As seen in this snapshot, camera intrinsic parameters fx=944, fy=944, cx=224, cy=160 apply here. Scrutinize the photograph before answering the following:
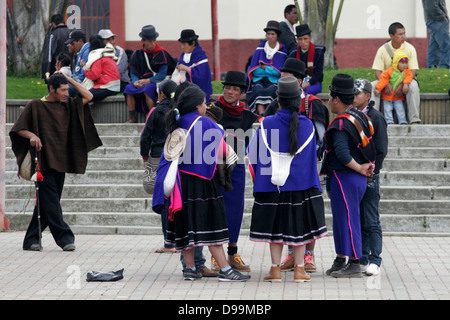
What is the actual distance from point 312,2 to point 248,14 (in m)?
7.11

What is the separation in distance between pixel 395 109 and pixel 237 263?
5.87 m

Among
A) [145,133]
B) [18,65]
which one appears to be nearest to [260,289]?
[145,133]

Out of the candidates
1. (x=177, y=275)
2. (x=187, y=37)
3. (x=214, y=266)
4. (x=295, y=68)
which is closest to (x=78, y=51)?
(x=187, y=37)

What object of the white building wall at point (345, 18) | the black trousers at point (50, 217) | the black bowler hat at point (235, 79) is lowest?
the black trousers at point (50, 217)

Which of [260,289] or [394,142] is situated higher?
[394,142]

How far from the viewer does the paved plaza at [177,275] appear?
312 inches

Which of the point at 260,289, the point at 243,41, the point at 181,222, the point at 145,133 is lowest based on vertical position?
the point at 260,289

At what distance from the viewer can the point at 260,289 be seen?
8156mm

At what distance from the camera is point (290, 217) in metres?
8.39

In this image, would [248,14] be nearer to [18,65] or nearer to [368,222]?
[18,65]

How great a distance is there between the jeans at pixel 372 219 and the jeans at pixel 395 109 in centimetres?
550

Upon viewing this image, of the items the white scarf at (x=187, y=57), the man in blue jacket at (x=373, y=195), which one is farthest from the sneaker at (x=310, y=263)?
the white scarf at (x=187, y=57)

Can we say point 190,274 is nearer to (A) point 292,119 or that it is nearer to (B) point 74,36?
(A) point 292,119

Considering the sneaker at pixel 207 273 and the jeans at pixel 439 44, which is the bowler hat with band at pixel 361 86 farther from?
the jeans at pixel 439 44
